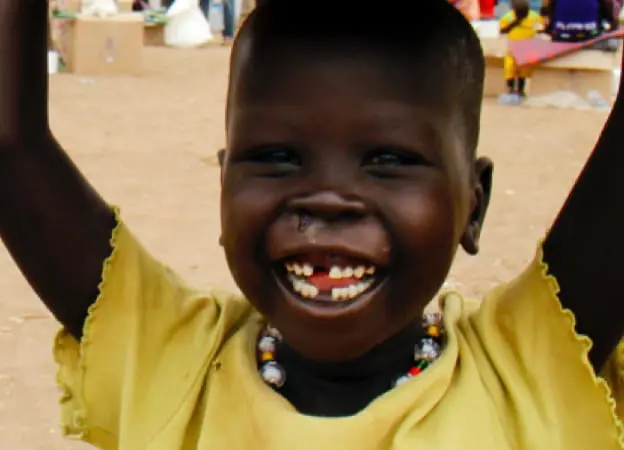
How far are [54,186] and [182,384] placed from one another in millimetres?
321

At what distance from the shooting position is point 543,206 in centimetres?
554

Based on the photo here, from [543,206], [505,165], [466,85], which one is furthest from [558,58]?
[466,85]

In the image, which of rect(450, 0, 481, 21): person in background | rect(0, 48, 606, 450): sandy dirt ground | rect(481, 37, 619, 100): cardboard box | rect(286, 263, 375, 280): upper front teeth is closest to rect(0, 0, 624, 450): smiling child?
rect(286, 263, 375, 280): upper front teeth

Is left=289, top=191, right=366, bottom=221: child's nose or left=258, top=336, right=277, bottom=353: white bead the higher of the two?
left=289, top=191, right=366, bottom=221: child's nose

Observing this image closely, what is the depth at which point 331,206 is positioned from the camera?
1361mm

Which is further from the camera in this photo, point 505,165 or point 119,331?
point 505,165

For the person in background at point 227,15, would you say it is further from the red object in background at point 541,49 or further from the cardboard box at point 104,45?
the red object in background at point 541,49

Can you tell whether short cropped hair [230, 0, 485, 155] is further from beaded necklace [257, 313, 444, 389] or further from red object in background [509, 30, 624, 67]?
red object in background [509, 30, 624, 67]

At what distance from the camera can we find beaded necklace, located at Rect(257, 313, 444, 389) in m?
1.55

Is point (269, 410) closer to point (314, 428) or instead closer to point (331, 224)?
point (314, 428)

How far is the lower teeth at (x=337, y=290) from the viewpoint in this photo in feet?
4.58

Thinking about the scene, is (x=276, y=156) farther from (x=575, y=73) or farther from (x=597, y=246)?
(x=575, y=73)

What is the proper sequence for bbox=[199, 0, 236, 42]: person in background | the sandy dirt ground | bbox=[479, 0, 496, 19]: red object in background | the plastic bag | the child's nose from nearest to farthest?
the child's nose, the sandy dirt ground, bbox=[479, 0, 496, 19]: red object in background, the plastic bag, bbox=[199, 0, 236, 42]: person in background

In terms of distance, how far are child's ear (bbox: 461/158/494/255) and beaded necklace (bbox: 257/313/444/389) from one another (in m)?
0.11
